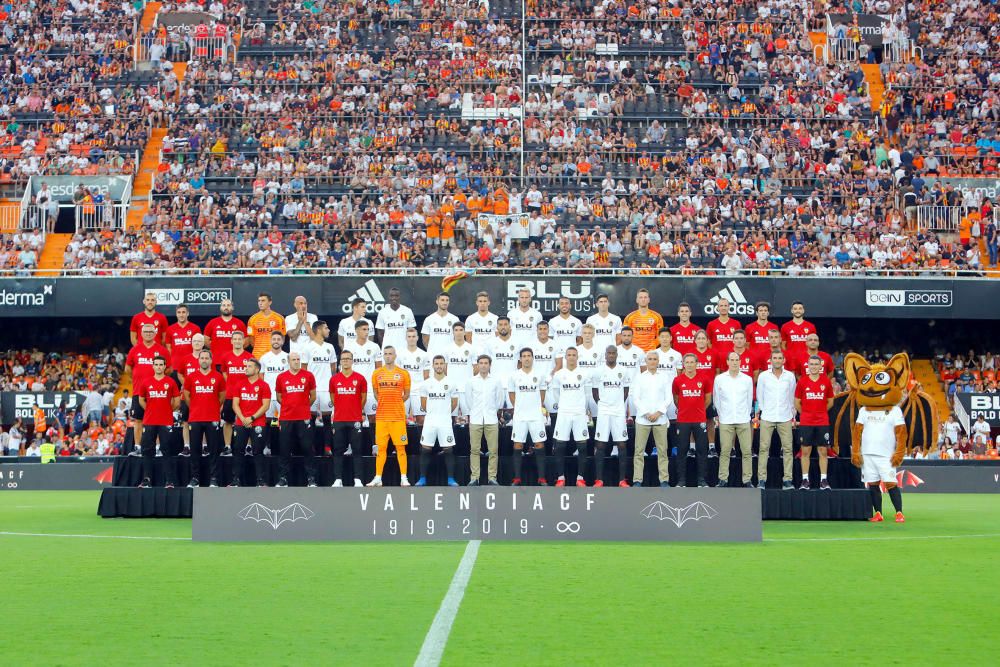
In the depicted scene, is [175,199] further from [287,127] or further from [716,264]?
[716,264]

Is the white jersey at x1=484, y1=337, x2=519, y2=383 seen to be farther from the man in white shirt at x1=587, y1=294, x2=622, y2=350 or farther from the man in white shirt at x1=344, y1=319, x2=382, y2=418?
the man in white shirt at x1=344, y1=319, x2=382, y2=418

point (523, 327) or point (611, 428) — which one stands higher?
point (523, 327)

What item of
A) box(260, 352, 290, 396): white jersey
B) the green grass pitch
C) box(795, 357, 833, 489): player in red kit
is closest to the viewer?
the green grass pitch

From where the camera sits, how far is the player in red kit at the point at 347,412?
51.4ft

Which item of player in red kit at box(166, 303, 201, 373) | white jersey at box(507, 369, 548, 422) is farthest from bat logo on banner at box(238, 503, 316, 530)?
player in red kit at box(166, 303, 201, 373)

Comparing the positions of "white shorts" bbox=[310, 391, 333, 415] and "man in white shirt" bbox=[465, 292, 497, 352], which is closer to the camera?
"white shorts" bbox=[310, 391, 333, 415]

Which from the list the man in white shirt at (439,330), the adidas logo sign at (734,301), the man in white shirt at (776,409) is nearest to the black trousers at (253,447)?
the man in white shirt at (439,330)

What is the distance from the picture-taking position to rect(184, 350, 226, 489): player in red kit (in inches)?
637

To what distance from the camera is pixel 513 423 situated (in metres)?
16.0

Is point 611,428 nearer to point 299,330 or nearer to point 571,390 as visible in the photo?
point 571,390

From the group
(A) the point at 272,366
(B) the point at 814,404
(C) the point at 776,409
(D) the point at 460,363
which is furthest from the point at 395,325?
(B) the point at 814,404

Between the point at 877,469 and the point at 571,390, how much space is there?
413cm

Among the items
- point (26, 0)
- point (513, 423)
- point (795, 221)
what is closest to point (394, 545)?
point (513, 423)

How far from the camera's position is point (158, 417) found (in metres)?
16.4
